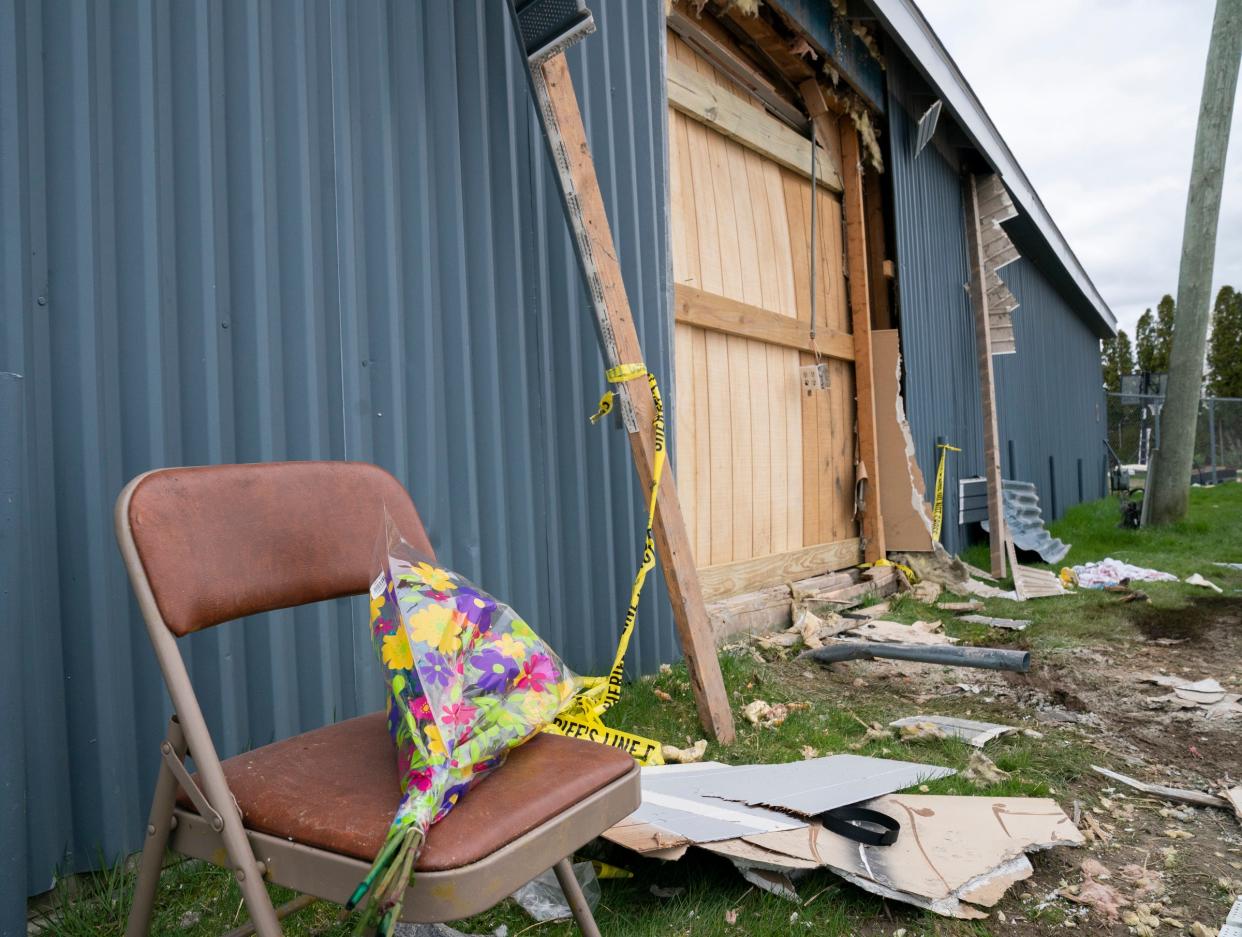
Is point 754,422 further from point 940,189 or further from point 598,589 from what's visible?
point 940,189

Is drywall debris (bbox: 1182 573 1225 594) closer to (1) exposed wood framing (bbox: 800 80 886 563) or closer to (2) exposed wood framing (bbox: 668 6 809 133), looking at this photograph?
A: (1) exposed wood framing (bbox: 800 80 886 563)

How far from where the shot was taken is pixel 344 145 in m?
2.44

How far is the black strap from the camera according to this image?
1.98m

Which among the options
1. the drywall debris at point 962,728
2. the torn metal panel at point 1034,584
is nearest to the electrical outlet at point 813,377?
the torn metal panel at point 1034,584

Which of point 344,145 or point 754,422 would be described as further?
point 754,422

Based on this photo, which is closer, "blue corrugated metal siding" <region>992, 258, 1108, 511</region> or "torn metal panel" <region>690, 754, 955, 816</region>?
"torn metal panel" <region>690, 754, 955, 816</region>

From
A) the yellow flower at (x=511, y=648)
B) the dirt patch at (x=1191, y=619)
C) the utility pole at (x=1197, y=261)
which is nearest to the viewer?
the yellow flower at (x=511, y=648)

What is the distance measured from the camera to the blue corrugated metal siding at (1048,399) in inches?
411

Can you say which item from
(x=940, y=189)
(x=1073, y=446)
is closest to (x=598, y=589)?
(x=940, y=189)

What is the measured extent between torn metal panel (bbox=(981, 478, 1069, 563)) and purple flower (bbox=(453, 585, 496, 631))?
24.1ft

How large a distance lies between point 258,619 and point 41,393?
71 cm

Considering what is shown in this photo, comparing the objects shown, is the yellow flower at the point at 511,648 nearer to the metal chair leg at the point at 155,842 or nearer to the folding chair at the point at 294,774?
the folding chair at the point at 294,774

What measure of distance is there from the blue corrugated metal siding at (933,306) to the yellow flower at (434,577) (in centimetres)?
577

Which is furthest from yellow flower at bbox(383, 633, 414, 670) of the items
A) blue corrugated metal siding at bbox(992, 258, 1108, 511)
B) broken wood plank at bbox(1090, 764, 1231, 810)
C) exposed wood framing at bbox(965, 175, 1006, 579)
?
blue corrugated metal siding at bbox(992, 258, 1108, 511)
